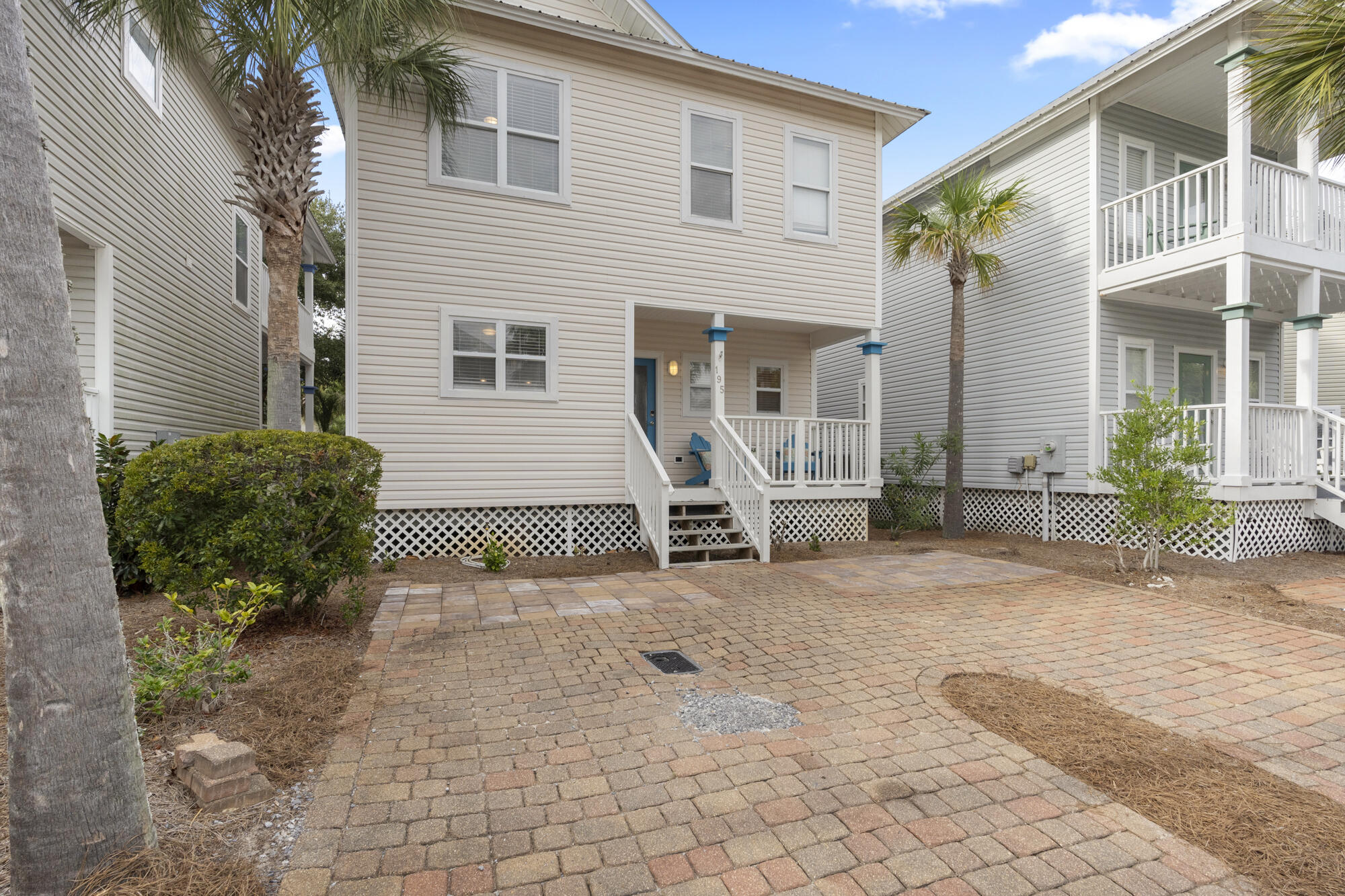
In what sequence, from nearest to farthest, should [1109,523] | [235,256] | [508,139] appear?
[508,139], [1109,523], [235,256]

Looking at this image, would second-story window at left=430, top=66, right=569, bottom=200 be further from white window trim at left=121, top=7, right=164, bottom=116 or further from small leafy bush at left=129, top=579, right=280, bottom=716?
small leafy bush at left=129, top=579, right=280, bottom=716

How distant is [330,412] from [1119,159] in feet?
92.2

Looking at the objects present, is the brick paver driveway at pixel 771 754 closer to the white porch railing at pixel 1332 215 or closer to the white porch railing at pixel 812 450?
the white porch railing at pixel 812 450

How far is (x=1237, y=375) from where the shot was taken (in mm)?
8680

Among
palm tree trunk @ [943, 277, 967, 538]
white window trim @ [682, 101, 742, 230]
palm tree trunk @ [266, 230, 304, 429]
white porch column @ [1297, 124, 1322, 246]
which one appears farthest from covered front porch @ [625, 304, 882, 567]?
white porch column @ [1297, 124, 1322, 246]

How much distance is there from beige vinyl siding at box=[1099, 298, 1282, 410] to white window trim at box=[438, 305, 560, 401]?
865 centimetres

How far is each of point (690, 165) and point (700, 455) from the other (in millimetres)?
4360

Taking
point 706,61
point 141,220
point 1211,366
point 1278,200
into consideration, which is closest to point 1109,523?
point 1211,366

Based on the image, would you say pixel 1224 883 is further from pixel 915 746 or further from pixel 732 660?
pixel 732 660

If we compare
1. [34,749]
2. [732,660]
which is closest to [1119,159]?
[732,660]

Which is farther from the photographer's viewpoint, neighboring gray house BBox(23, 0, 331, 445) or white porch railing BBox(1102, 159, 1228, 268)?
white porch railing BBox(1102, 159, 1228, 268)

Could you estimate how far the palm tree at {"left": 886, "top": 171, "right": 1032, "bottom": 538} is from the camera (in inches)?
419

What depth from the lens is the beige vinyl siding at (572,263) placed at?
27.2ft

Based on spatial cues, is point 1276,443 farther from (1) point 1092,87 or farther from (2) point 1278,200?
(1) point 1092,87
